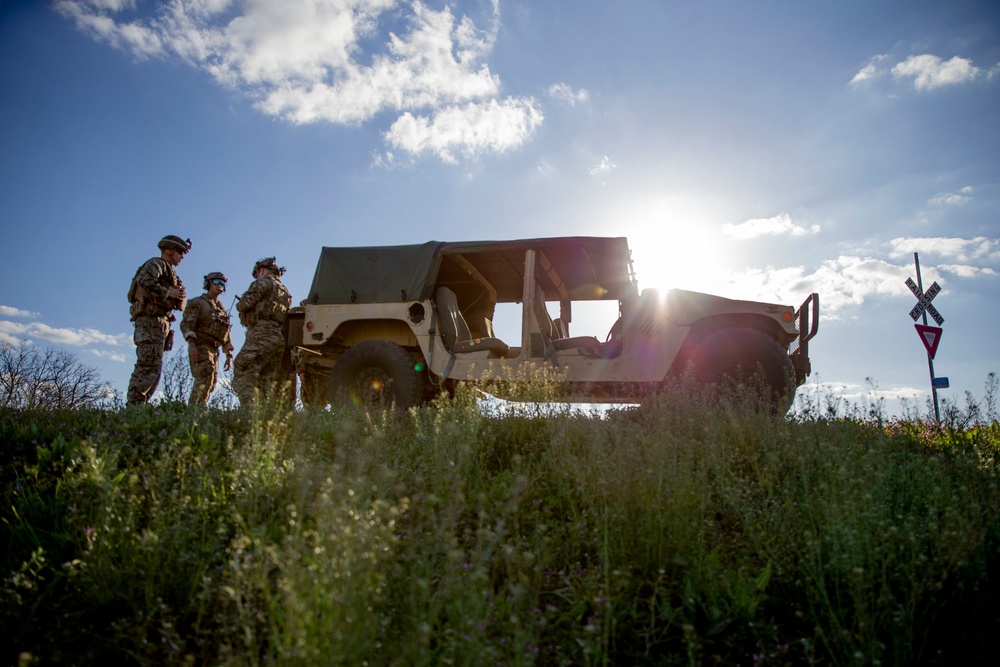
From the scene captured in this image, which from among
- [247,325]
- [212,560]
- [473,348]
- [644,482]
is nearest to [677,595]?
[644,482]

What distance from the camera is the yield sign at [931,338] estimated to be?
11.3 metres

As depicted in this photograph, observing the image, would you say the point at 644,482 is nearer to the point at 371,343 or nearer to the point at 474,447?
the point at 474,447

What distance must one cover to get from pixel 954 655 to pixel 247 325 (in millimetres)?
8072

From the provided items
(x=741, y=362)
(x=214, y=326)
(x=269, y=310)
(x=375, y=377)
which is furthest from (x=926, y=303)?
(x=214, y=326)

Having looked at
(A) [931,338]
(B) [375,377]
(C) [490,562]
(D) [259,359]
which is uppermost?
(A) [931,338]

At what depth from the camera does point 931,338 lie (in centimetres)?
1133

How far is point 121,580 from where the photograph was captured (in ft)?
7.90

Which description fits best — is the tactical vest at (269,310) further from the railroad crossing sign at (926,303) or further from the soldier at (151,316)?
the railroad crossing sign at (926,303)

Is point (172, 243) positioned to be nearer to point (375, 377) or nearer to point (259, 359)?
point (259, 359)

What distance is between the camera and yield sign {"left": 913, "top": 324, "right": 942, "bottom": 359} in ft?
37.0

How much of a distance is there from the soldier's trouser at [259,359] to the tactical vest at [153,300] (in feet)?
3.17

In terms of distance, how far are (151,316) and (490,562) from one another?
21.4 feet


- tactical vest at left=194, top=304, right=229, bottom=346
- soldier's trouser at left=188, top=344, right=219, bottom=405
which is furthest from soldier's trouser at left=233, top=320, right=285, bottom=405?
tactical vest at left=194, top=304, right=229, bottom=346

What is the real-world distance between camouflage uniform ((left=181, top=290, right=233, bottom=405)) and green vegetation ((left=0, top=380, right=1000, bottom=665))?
14.5 ft
